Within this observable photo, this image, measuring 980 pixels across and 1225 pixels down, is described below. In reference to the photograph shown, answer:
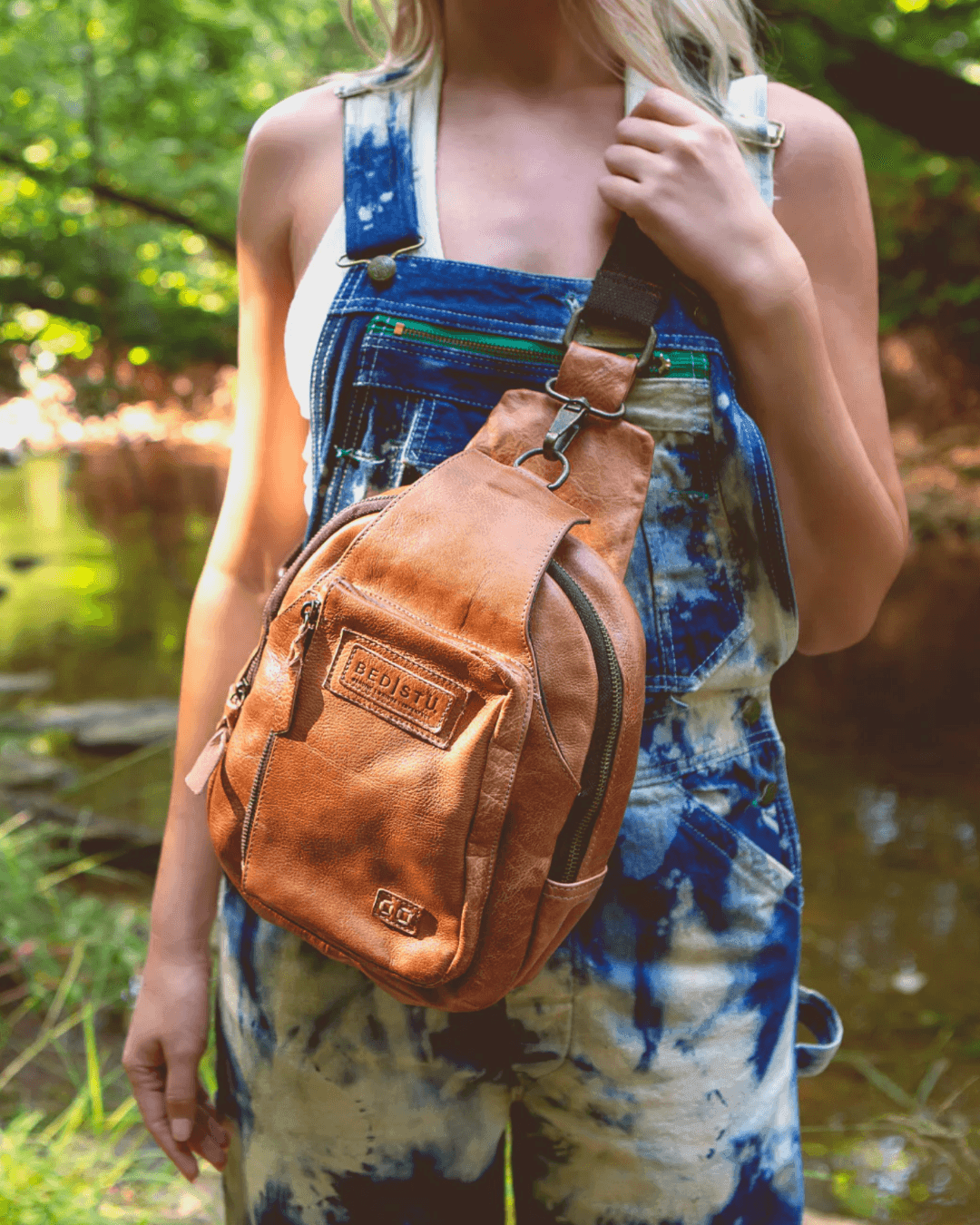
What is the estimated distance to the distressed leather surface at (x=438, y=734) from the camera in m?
0.84

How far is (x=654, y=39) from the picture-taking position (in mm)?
1077

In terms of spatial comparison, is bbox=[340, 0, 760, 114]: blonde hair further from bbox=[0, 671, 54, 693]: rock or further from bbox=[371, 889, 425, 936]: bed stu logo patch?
bbox=[0, 671, 54, 693]: rock

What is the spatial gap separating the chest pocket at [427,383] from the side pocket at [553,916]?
426 mm

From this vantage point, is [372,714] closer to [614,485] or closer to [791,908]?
[614,485]

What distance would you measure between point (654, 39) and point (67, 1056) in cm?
315

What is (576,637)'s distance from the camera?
2.80 ft

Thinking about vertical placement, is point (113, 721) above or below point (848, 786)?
below

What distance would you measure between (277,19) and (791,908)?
208 inches

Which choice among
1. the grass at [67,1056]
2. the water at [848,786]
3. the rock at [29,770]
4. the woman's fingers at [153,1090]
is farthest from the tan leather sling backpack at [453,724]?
the rock at [29,770]

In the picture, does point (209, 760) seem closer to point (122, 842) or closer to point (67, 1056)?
point (67, 1056)

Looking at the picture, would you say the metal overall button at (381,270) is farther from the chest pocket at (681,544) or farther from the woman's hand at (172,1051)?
the woman's hand at (172,1051)

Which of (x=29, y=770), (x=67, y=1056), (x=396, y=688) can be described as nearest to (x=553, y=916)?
(x=396, y=688)

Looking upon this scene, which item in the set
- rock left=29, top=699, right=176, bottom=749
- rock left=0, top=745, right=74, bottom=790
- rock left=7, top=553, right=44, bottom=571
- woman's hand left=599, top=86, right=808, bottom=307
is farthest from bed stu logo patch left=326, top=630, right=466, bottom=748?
rock left=7, top=553, right=44, bottom=571

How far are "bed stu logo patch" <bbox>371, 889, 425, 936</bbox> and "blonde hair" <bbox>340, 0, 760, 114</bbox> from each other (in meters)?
0.87
